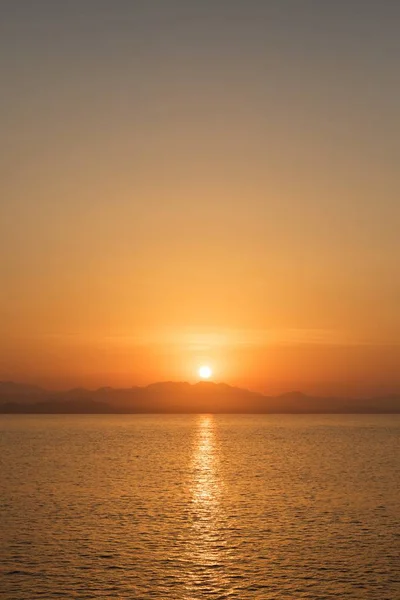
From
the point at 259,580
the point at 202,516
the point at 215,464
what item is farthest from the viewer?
the point at 215,464

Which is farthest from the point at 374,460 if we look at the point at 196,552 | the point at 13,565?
the point at 13,565

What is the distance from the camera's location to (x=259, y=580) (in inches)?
2114

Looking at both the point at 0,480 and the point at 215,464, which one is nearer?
the point at 0,480

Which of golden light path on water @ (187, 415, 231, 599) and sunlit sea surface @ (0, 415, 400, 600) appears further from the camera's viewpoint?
golden light path on water @ (187, 415, 231, 599)

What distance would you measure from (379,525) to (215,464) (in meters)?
89.7

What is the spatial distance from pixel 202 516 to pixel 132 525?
9.95 meters

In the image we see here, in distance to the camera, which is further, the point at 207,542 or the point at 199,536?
the point at 199,536

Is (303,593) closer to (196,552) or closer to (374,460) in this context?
(196,552)

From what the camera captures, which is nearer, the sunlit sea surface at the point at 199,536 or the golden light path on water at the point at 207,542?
the sunlit sea surface at the point at 199,536

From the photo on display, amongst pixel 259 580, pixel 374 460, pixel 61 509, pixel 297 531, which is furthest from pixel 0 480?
pixel 374 460

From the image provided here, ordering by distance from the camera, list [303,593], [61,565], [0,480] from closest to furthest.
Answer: [303,593] → [61,565] → [0,480]

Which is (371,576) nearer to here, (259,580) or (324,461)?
(259,580)

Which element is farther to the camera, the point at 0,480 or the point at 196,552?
the point at 0,480

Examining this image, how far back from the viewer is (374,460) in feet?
572
